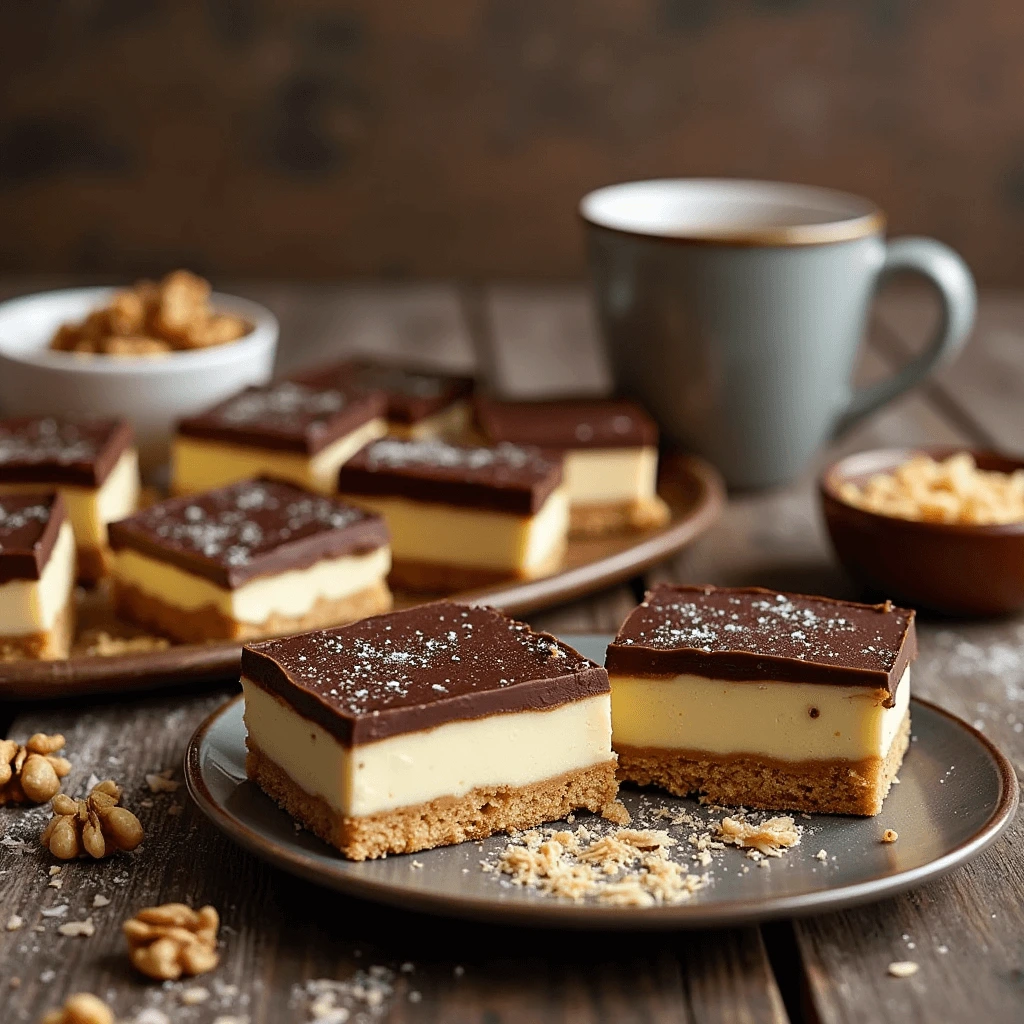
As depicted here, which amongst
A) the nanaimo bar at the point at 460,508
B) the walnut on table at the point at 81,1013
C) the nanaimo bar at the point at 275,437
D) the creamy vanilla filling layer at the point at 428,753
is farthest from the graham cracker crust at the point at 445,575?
the walnut on table at the point at 81,1013

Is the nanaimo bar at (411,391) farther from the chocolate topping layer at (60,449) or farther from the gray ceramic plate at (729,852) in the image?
the gray ceramic plate at (729,852)

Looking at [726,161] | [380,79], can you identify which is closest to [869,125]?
[726,161]

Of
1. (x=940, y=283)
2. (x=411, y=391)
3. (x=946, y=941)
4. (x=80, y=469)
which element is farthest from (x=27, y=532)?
(x=940, y=283)

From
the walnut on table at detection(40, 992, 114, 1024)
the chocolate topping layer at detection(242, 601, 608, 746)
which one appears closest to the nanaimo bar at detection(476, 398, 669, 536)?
the chocolate topping layer at detection(242, 601, 608, 746)

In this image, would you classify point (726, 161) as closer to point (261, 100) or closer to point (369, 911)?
point (261, 100)

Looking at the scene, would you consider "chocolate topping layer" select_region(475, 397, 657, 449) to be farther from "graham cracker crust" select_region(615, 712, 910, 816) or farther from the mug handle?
"graham cracker crust" select_region(615, 712, 910, 816)

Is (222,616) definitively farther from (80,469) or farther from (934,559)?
(934,559)

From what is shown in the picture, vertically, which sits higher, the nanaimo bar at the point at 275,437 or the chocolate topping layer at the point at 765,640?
the chocolate topping layer at the point at 765,640
